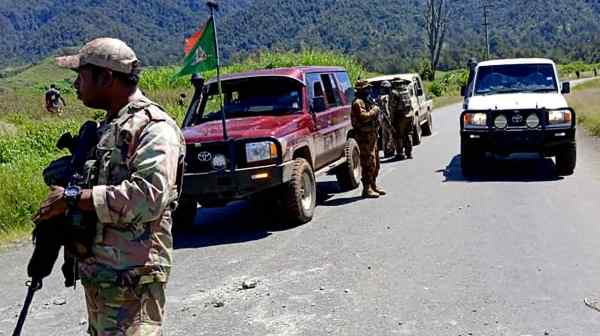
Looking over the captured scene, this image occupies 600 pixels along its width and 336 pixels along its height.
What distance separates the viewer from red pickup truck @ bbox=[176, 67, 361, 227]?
26.2 ft

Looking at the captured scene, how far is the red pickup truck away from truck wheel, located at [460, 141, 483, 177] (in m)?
1.71

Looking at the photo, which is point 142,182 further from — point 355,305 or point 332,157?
point 332,157

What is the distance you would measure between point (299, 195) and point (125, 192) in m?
5.74

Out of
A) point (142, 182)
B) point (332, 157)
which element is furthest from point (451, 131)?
point (142, 182)

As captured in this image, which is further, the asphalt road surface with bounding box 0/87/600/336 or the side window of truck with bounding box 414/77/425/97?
the side window of truck with bounding box 414/77/425/97

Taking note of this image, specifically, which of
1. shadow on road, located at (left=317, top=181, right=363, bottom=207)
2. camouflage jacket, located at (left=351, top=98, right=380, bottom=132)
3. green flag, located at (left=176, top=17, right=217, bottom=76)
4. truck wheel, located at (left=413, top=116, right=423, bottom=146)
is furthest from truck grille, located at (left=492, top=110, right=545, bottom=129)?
truck wheel, located at (left=413, top=116, right=423, bottom=146)

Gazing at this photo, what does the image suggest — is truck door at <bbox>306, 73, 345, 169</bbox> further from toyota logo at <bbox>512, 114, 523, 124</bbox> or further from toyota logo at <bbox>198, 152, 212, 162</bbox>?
toyota logo at <bbox>512, 114, 523, 124</bbox>

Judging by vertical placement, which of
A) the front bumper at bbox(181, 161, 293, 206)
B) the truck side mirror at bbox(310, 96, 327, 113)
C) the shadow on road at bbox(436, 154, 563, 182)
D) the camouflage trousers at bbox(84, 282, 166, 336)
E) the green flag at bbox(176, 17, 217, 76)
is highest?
the green flag at bbox(176, 17, 217, 76)

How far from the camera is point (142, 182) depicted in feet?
9.01

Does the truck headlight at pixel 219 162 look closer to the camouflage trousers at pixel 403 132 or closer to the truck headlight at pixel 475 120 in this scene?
the truck headlight at pixel 475 120

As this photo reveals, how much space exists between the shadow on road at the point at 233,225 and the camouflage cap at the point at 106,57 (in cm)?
524

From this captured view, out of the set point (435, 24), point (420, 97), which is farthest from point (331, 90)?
point (435, 24)

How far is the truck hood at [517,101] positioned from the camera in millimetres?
10961

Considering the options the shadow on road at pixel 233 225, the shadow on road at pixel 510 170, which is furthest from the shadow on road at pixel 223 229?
the shadow on road at pixel 510 170
